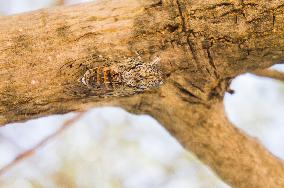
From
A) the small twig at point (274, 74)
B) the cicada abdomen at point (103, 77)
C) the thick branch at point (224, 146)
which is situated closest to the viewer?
the cicada abdomen at point (103, 77)

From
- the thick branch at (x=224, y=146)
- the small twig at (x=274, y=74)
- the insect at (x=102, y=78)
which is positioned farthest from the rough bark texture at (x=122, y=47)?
the small twig at (x=274, y=74)

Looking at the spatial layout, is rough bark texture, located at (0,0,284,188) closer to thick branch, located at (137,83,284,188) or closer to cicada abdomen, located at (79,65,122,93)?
cicada abdomen, located at (79,65,122,93)

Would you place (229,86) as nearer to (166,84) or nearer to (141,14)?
(166,84)

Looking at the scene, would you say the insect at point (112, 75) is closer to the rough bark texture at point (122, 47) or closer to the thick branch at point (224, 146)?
the rough bark texture at point (122, 47)

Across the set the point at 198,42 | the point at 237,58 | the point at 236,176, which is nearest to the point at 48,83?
the point at 198,42

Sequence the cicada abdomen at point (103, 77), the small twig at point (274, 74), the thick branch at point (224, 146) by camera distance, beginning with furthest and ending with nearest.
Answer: the small twig at point (274, 74)
the thick branch at point (224, 146)
the cicada abdomen at point (103, 77)

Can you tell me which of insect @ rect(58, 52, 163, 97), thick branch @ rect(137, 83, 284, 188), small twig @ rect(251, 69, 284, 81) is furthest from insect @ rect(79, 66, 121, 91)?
small twig @ rect(251, 69, 284, 81)

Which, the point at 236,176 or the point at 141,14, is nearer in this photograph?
the point at 141,14

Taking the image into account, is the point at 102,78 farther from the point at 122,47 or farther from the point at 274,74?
the point at 274,74
